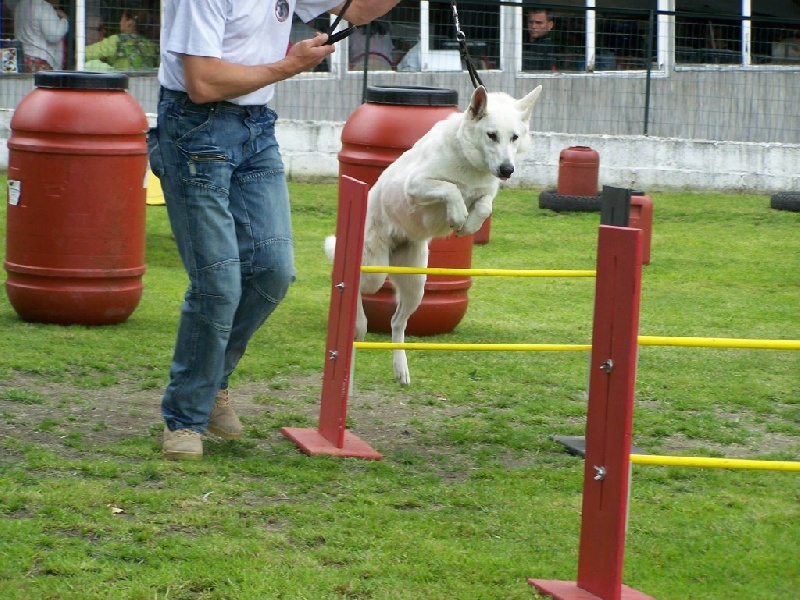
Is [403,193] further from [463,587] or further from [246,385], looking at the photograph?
[463,587]

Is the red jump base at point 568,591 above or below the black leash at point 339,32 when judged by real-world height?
below

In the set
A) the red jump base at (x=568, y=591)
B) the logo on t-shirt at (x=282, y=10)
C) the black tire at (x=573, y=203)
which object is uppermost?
the logo on t-shirt at (x=282, y=10)

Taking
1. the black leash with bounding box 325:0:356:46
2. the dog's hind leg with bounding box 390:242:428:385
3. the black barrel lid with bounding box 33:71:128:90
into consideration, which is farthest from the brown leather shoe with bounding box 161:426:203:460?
the black barrel lid with bounding box 33:71:128:90

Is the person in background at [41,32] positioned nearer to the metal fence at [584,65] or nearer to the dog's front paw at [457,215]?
the metal fence at [584,65]

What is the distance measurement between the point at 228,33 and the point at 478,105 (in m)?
1.54

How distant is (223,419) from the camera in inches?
195

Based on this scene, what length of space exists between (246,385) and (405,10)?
10.2 metres

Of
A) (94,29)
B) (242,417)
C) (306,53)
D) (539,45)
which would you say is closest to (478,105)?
(306,53)

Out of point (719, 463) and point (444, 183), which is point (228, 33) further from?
point (719, 463)

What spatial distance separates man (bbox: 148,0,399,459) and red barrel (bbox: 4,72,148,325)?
2447mm

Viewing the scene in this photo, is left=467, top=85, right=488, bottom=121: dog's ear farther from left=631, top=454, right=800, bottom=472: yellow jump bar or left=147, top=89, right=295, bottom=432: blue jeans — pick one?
left=631, top=454, right=800, bottom=472: yellow jump bar

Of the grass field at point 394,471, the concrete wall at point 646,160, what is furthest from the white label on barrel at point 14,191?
the concrete wall at point 646,160

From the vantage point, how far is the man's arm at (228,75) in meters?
4.22

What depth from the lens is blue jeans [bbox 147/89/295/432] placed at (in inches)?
173
